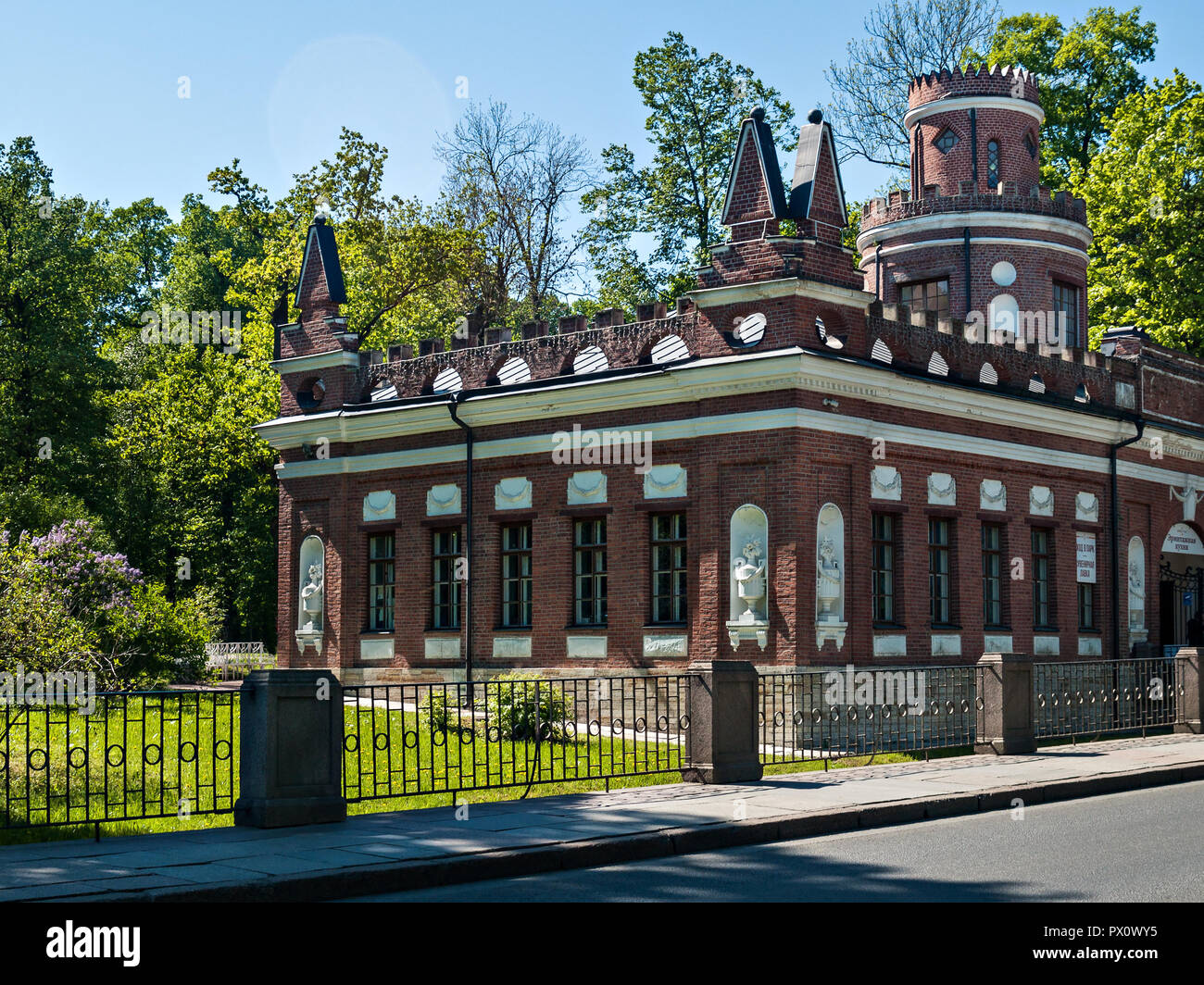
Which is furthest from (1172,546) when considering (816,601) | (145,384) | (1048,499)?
(145,384)

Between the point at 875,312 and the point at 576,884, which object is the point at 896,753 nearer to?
the point at 875,312

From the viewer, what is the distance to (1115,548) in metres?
28.0

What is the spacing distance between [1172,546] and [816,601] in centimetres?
1351

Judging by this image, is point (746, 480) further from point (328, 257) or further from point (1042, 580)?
point (328, 257)

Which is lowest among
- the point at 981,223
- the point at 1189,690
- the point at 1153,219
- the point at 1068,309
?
the point at 1189,690

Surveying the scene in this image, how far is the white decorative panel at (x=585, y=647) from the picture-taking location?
926 inches

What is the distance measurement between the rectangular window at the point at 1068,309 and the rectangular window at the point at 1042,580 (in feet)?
32.0

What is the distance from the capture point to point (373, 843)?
1087cm

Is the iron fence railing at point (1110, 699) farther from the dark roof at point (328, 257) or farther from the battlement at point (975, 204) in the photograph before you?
the dark roof at point (328, 257)

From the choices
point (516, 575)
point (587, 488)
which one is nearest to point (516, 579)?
point (516, 575)

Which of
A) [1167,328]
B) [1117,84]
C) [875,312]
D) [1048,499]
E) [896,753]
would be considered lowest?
[896,753]

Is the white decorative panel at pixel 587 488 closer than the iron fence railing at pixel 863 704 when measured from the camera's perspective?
No

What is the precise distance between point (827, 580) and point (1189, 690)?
23.3 ft

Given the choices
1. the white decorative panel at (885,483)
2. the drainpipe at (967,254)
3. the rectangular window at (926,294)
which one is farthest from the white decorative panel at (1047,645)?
the rectangular window at (926,294)
